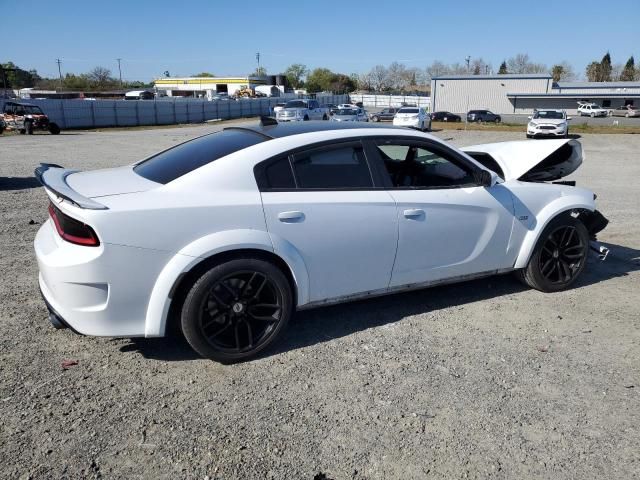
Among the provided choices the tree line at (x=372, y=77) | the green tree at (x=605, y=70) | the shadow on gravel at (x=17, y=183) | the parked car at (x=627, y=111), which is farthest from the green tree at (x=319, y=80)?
the shadow on gravel at (x=17, y=183)

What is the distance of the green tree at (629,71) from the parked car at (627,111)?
47.8 m

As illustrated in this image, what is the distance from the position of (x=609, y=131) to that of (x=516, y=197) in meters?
32.3

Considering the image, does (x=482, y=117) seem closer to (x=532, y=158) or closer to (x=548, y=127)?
(x=548, y=127)

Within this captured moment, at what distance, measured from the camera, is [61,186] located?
11.6ft

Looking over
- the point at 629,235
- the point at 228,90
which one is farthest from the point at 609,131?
the point at 228,90

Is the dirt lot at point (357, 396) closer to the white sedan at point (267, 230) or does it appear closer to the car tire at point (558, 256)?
the car tire at point (558, 256)

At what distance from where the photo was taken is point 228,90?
97.6 metres

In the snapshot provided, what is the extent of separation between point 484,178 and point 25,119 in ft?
100

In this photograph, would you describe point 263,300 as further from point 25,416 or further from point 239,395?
point 25,416

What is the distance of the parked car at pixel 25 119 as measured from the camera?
28.8m

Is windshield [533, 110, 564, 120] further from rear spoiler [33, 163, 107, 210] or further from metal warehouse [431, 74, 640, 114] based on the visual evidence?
metal warehouse [431, 74, 640, 114]

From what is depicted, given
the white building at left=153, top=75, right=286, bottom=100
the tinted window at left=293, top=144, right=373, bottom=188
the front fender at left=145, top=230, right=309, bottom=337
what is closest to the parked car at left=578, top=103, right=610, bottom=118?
the white building at left=153, top=75, right=286, bottom=100

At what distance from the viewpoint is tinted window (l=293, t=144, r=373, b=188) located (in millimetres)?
3789

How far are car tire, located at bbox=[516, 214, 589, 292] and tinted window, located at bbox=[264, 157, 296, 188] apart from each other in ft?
8.08
